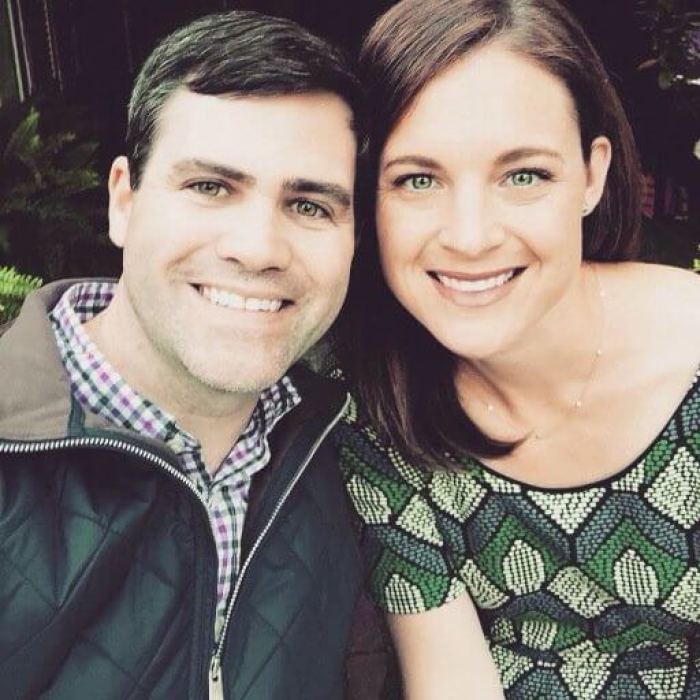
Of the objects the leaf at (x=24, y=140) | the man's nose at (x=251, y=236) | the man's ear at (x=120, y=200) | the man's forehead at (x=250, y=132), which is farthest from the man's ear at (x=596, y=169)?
the leaf at (x=24, y=140)

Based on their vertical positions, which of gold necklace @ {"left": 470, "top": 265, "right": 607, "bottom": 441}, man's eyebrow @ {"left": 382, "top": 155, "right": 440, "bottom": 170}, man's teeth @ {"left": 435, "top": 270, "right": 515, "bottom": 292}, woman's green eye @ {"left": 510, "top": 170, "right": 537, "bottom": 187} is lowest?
gold necklace @ {"left": 470, "top": 265, "right": 607, "bottom": 441}

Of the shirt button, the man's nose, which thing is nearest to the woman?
the man's nose

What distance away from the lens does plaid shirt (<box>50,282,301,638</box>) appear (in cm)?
207

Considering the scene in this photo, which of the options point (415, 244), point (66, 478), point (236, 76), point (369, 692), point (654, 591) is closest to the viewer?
point (66, 478)

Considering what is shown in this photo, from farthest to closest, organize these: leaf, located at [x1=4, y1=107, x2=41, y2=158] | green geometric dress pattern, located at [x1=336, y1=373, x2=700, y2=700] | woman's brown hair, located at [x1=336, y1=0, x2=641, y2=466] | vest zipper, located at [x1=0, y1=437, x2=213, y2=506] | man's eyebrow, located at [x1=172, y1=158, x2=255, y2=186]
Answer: leaf, located at [x1=4, y1=107, x2=41, y2=158] < green geometric dress pattern, located at [x1=336, y1=373, x2=700, y2=700] < woman's brown hair, located at [x1=336, y1=0, x2=641, y2=466] < man's eyebrow, located at [x1=172, y1=158, x2=255, y2=186] < vest zipper, located at [x1=0, y1=437, x2=213, y2=506]

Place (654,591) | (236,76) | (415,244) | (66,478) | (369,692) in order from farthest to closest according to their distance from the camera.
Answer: (369,692) < (654,591) < (415,244) < (236,76) < (66,478)

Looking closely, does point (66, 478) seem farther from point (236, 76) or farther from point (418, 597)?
point (418, 597)

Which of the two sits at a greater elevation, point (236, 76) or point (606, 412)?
point (236, 76)

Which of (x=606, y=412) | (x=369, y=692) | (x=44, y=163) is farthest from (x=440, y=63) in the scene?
(x=369, y=692)

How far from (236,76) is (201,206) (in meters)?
0.27

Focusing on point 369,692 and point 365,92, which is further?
point 369,692

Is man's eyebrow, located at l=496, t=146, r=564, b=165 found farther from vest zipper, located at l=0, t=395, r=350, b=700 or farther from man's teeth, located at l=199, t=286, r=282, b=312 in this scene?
vest zipper, located at l=0, t=395, r=350, b=700

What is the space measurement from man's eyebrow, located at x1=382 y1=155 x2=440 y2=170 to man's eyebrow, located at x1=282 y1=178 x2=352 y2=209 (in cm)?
12

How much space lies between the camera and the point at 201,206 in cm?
204
